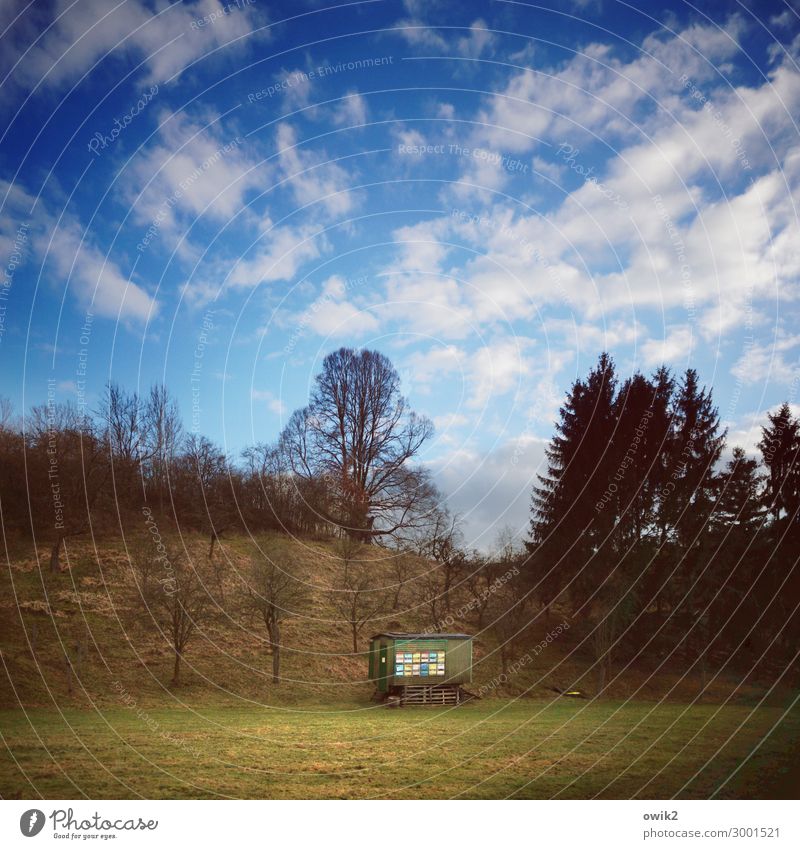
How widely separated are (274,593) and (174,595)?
17.6 ft

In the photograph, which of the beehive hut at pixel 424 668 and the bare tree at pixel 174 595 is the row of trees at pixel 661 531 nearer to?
the beehive hut at pixel 424 668

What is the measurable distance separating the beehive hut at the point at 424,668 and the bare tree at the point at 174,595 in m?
10.2

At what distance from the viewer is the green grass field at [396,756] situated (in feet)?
35.0

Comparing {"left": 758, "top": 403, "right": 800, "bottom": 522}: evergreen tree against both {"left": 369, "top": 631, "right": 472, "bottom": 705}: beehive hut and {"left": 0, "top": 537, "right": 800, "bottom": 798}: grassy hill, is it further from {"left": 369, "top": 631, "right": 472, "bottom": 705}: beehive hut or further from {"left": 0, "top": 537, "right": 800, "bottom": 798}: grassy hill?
{"left": 369, "top": 631, "right": 472, "bottom": 705}: beehive hut

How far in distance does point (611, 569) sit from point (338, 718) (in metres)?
19.0

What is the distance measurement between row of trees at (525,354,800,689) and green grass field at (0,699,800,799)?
30.1 feet

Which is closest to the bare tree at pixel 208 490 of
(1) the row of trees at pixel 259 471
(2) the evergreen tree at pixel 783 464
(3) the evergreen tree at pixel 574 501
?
(1) the row of trees at pixel 259 471

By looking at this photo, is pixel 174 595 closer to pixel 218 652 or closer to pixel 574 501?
pixel 218 652

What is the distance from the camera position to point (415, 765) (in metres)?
13.2

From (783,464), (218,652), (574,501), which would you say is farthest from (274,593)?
(783,464)

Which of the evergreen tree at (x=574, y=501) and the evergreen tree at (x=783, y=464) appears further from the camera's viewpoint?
the evergreen tree at (x=574, y=501)

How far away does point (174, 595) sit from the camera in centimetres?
3297

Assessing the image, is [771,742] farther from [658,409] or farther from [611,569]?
[658,409]
